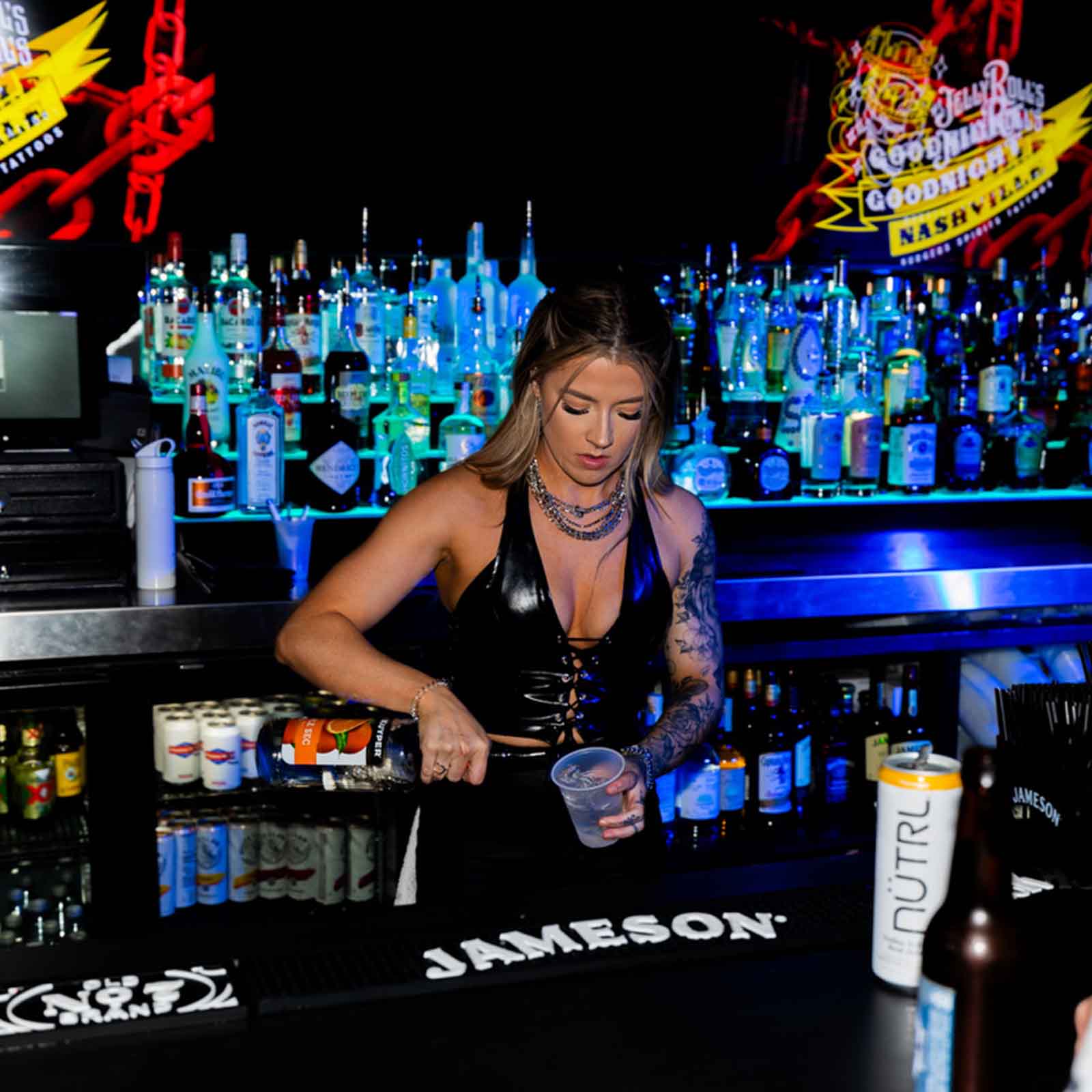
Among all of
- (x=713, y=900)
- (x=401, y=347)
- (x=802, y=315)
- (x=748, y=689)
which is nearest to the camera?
(x=713, y=900)

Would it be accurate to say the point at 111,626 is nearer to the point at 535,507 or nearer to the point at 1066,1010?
the point at 535,507

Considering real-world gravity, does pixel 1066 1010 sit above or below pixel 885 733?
above

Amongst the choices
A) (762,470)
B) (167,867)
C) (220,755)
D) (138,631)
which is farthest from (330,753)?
(762,470)

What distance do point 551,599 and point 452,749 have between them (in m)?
0.47

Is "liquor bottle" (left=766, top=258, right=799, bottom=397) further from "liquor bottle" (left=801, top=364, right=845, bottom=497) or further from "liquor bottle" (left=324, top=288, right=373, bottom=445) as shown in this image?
"liquor bottle" (left=324, top=288, right=373, bottom=445)

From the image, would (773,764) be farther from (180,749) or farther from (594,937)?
(594,937)

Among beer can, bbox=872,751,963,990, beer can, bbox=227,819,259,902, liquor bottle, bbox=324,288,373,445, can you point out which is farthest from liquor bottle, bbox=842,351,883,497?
beer can, bbox=872,751,963,990

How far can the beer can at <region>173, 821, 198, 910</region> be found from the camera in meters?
3.09

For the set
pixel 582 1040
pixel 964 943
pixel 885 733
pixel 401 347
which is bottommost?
pixel 885 733

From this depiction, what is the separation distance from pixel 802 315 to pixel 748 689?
110 cm

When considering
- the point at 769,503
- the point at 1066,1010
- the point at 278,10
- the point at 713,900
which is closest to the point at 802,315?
the point at 769,503

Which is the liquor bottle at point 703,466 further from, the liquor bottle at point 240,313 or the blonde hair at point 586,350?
the blonde hair at point 586,350

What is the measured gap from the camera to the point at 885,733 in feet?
11.3

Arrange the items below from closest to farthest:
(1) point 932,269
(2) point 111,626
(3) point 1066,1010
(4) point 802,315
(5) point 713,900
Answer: (3) point 1066,1010 < (5) point 713,900 < (2) point 111,626 < (4) point 802,315 < (1) point 932,269
